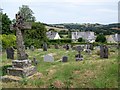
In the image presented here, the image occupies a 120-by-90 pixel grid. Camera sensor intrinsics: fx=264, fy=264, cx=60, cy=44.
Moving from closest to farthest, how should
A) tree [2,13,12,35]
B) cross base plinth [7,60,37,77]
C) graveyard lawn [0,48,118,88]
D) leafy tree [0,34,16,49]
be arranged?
graveyard lawn [0,48,118,88] < cross base plinth [7,60,37,77] < leafy tree [0,34,16,49] < tree [2,13,12,35]

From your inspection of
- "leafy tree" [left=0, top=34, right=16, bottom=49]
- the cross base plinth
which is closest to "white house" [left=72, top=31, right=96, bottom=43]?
"leafy tree" [left=0, top=34, right=16, bottom=49]

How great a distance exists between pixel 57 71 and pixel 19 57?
221cm

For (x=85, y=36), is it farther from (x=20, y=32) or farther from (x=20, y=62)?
(x=20, y=62)

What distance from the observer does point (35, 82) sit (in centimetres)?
1237

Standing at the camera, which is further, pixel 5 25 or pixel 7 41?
pixel 5 25

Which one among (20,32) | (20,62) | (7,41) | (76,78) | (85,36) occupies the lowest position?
(85,36)

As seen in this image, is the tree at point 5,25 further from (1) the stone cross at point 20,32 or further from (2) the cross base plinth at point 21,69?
(2) the cross base plinth at point 21,69

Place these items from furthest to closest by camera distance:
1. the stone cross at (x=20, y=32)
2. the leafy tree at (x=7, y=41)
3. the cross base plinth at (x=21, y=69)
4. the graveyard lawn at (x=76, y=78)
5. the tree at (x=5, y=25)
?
the tree at (x=5, y=25), the leafy tree at (x=7, y=41), the stone cross at (x=20, y=32), the cross base plinth at (x=21, y=69), the graveyard lawn at (x=76, y=78)

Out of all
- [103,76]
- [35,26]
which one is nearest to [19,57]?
[103,76]

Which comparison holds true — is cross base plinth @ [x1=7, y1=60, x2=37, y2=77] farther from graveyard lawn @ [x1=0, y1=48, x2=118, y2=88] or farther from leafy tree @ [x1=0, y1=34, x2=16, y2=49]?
leafy tree @ [x1=0, y1=34, x2=16, y2=49]

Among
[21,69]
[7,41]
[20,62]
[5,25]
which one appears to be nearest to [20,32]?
[20,62]

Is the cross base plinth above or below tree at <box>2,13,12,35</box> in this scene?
below

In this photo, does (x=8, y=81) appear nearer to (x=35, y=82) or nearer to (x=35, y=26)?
(x=35, y=82)

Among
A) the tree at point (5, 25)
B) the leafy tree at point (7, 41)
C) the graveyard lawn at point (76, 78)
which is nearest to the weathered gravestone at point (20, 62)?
the graveyard lawn at point (76, 78)
